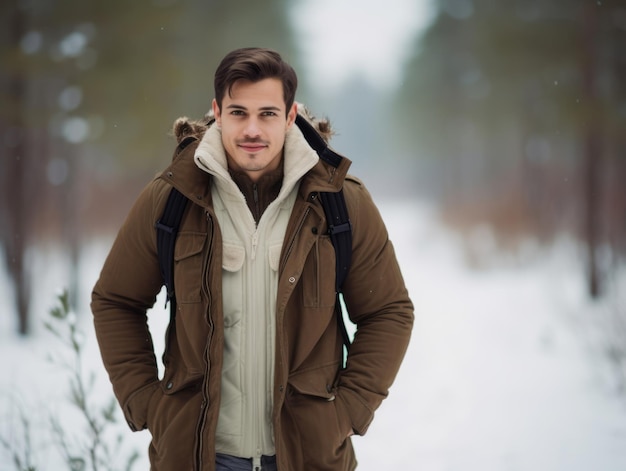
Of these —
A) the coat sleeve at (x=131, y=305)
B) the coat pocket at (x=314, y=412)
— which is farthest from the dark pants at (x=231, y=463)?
the coat sleeve at (x=131, y=305)

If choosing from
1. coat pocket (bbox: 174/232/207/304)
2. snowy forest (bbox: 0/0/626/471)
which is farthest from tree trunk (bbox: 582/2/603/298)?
coat pocket (bbox: 174/232/207/304)

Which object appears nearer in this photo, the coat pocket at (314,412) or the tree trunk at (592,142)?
the coat pocket at (314,412)

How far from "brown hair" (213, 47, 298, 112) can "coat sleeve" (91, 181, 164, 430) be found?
419mm

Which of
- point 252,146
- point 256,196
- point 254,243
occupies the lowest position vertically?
point 254,243

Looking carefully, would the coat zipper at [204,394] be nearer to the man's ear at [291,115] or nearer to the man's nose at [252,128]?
the man's nose at [252,128]

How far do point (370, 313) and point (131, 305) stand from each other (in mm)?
843

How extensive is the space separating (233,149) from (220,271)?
40cm

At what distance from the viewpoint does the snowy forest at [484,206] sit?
22.7 ft

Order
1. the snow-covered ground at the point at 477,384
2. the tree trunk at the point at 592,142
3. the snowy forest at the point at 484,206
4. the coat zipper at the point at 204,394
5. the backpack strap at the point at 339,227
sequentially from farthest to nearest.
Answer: the tree trunk at the point at 592,142 < the snowy forest at the point at 484,206 < the snow-covered ground at the point at 477,384 < the backpack strap at the point at 339,227 < the coat zipper at the point at 204,394

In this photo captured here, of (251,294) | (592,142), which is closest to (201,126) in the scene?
(251,294)

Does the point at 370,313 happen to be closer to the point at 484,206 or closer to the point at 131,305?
the point at 131,305

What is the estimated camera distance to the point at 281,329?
184cm

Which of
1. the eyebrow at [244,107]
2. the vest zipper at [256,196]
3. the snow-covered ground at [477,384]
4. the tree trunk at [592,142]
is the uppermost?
the tree trunk at [592,142]

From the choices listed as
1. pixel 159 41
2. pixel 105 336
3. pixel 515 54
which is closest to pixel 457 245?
pixel 515 54
